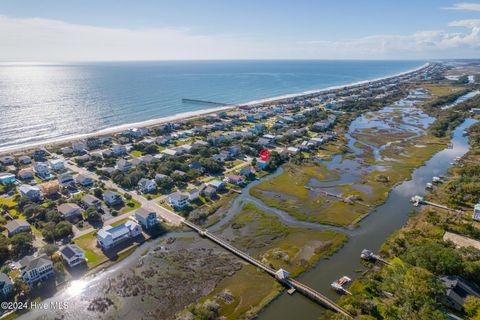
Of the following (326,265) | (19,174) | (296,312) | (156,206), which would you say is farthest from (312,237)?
(19,174)


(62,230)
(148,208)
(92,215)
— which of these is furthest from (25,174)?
(148,208)

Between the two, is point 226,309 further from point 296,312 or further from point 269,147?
point 269,147

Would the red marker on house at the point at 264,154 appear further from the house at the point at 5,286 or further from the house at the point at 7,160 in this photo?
the house at the point at 7,160

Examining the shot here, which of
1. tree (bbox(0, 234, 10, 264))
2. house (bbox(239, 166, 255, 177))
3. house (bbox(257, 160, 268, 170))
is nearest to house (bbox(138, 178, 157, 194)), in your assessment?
house (bbox(239, 166, 255, 177))

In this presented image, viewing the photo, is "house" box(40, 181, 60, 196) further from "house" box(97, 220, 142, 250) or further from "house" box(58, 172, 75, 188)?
"house" box(97, 220, 142, 250)

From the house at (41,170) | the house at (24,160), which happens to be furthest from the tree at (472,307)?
the house at (24,160)

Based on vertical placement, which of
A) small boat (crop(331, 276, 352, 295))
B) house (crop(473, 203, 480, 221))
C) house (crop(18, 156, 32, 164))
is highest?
house (crop(18, 156, 32, 164))
